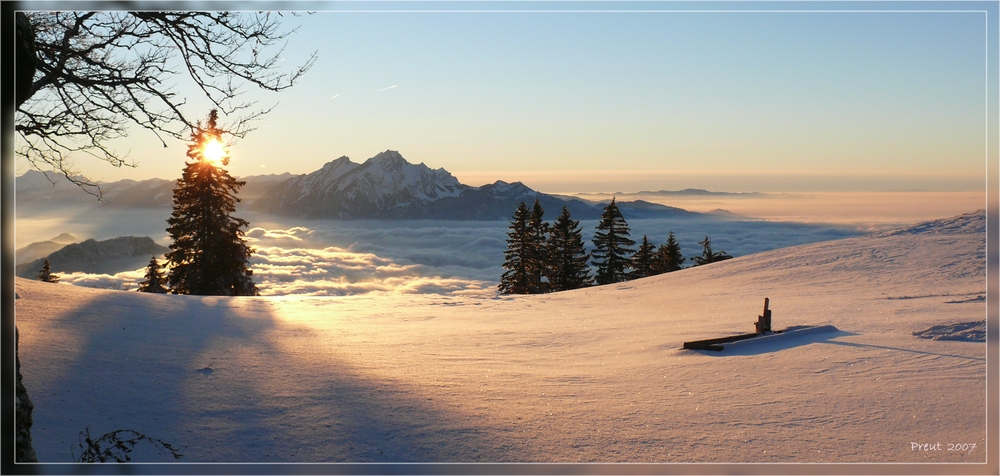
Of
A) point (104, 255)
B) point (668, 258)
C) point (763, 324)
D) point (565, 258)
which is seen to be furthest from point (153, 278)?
point (668, 258)

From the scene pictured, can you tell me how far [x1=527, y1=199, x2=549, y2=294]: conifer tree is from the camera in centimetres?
5503

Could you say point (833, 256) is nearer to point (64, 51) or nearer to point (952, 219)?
point (952, 219)

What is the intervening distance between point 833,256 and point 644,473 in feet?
56.2

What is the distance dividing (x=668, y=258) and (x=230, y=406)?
58.3 meters

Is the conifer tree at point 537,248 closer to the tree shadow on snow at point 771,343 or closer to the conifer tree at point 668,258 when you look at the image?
the conifer tree at point 668,258

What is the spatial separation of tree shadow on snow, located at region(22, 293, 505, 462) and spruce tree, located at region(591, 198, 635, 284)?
49.8m

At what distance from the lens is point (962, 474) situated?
5.77 m

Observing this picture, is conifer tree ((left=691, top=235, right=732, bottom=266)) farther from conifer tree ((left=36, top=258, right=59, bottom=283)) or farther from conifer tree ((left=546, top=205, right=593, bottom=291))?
conifer tree ((left=36, top=258, right=59, bottom=283))

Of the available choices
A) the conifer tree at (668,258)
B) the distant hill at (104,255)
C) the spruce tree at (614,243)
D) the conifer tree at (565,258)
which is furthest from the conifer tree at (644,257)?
the distant hill at (104,255)

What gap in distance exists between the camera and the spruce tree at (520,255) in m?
55.0

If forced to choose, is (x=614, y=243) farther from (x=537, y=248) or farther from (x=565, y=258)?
(x=537, y=248)

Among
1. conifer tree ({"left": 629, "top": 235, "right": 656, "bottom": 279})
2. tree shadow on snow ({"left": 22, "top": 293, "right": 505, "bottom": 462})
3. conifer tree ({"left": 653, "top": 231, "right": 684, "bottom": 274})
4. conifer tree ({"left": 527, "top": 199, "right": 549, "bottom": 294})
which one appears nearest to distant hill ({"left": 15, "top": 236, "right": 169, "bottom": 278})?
conifer tree ({"left": 527, "top": 199, "right": 549, "bottom": 294})

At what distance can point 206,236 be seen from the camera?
117ft

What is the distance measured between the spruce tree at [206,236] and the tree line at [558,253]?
2282 centimetres
